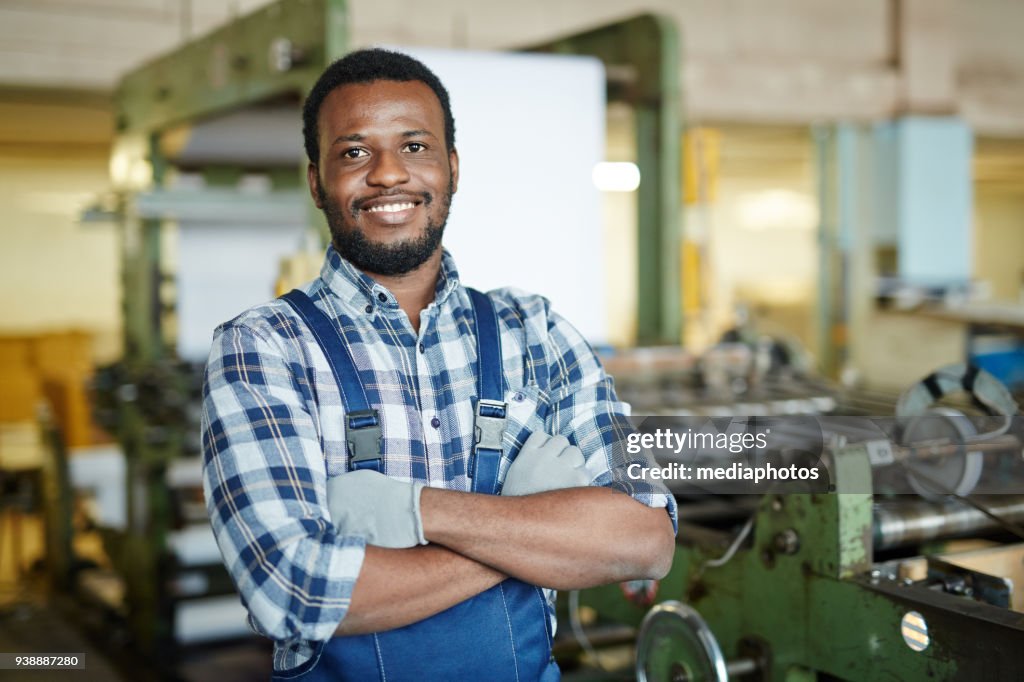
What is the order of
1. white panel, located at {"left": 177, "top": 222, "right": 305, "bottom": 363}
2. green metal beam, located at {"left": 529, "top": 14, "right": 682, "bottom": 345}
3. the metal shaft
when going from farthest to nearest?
white panel, located at {"left": 177, "top": 222, "right": 305, "bottom": 363}, green metal beam, located at {"left": 529, "top": 14, "right": 682, "bottom": 345}, the metal shaft

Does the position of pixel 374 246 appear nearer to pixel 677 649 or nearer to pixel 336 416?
pixel 336 416

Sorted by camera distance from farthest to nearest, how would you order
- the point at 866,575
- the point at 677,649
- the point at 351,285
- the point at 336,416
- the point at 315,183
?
the point at 677,649 < the point at 866,575 < the point at 315,183 < the point at 351,285 < the point at 336,416

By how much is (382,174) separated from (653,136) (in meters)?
2.17

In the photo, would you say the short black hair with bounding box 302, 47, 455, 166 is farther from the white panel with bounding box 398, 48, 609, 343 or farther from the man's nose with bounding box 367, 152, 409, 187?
the white panel with bounding box 398, 48, 609, 343

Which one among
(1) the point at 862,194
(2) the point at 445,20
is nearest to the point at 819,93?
(1) the point at 862,194

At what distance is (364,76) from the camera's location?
1.42 metres

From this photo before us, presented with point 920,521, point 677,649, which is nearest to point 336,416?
point 677,649

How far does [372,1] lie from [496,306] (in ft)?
16.9

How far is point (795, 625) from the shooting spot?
66.6 inches

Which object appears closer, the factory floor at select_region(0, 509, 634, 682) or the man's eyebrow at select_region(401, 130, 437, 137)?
the man's eyebrow at select_region(401, 130, 437, 137)

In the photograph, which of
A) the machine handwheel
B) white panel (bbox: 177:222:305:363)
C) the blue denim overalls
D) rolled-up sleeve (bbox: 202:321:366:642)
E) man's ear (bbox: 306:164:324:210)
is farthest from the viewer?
white panel (bbox: 177:222:305:363)

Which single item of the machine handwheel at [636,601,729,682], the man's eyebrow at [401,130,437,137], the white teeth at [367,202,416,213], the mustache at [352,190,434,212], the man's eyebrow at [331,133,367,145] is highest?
the man's eyebrow at [401,130,437,137]

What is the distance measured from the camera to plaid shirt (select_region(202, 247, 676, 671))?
1.16 meters

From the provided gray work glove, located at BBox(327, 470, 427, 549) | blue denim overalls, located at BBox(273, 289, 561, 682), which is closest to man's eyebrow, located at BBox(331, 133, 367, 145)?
blue denim overalls, located at BBox(273, 289, 561, 682)
